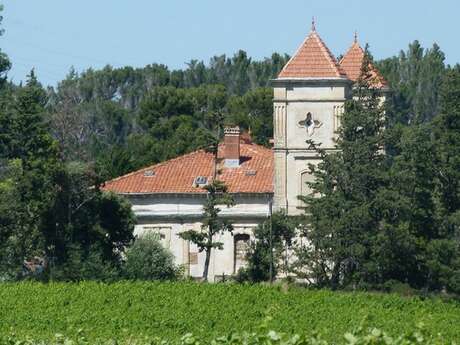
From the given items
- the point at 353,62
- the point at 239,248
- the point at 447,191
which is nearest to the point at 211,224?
the point at 239,248

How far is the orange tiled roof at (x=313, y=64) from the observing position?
84312mm

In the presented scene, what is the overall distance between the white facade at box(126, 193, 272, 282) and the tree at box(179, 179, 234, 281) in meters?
4.56

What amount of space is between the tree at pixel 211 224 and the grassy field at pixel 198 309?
583cm

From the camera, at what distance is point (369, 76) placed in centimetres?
7988

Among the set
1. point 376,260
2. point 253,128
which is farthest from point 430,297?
point 253,128

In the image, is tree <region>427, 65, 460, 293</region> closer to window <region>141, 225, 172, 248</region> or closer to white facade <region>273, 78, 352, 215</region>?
white facade <region>273, 78, 352, 215</region>

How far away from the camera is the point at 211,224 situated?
78.2 meters

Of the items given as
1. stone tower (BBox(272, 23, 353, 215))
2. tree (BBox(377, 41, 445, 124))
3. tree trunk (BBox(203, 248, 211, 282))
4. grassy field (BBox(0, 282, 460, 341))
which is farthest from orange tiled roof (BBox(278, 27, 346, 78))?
tree (BBox(377, 41, 445, 124))

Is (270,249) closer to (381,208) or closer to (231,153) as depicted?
(381,208)

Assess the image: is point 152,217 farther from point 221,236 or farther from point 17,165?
point 17,165

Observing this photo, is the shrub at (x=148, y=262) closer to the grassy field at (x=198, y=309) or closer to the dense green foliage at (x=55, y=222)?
the dense green foliage at (x=55, y=222)

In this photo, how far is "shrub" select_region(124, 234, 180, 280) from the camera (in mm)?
78275

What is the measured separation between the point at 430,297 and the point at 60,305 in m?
12.6

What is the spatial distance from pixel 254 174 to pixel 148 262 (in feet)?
30.7
